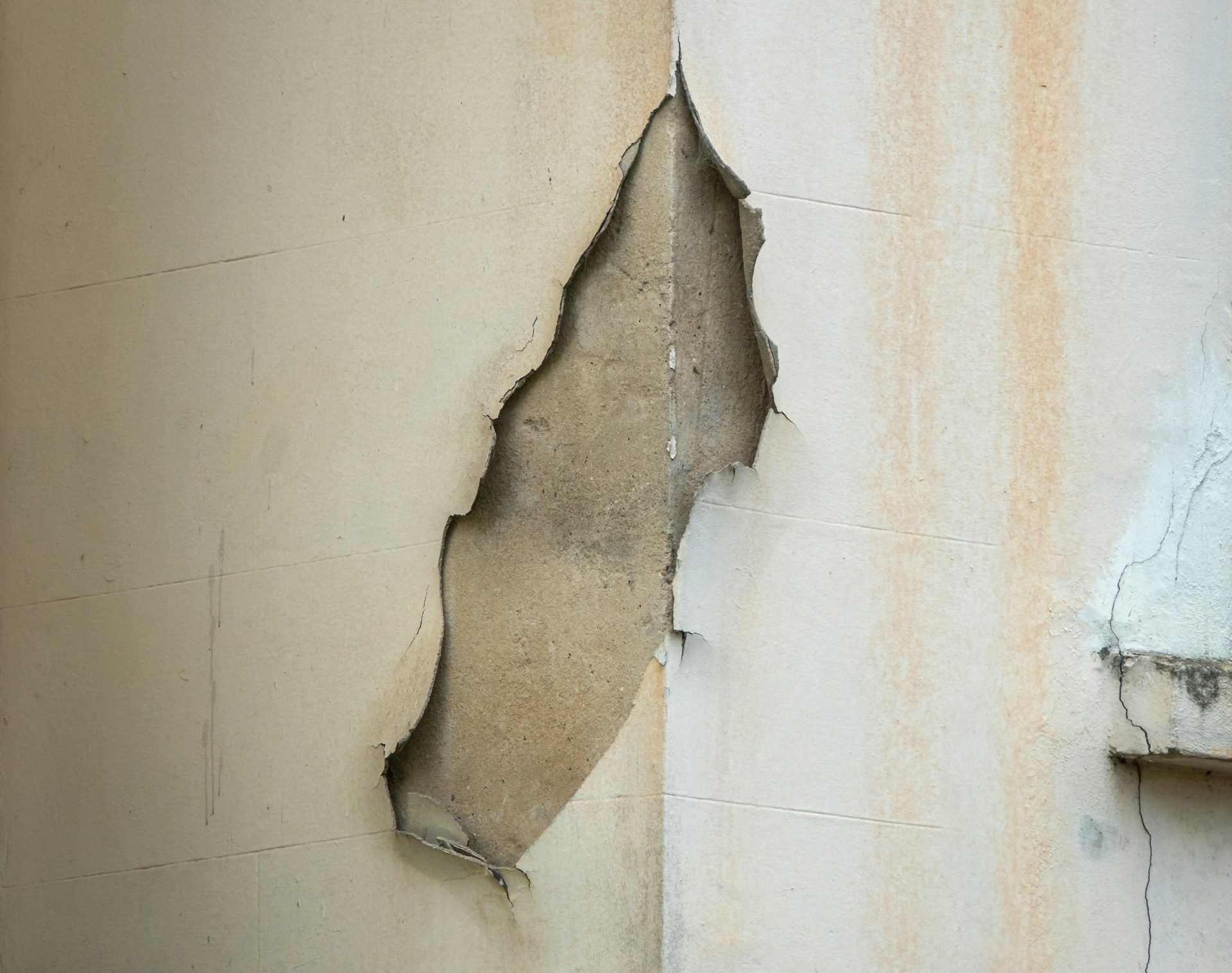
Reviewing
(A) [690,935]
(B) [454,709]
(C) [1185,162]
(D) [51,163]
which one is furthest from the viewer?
(D) [51,163]

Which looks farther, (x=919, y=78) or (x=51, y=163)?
(x=51, y=163)

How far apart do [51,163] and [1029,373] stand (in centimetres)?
184

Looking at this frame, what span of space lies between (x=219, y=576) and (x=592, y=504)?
689mm

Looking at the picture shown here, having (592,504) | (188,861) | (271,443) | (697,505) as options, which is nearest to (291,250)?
(271,443)

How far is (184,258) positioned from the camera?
2648 millimetres

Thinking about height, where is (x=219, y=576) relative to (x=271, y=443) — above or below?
below

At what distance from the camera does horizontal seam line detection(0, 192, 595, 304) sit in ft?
7.96

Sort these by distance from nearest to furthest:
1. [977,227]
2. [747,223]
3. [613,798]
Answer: [613,798] → [747,223] → [977,227]

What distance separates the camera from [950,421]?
2457 mm

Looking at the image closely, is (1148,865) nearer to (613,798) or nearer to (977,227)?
(613,798)

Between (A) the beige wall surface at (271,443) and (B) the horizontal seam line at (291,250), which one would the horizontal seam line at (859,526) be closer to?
(A) the beige wall surface at (271,443)

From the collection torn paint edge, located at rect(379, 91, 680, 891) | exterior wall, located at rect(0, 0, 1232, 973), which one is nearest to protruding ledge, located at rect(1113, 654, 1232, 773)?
exterior wall, located at rect(0, 0, 1232, 973)

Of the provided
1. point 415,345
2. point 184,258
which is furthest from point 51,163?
point 415,345

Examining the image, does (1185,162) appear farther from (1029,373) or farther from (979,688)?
(979,688)
